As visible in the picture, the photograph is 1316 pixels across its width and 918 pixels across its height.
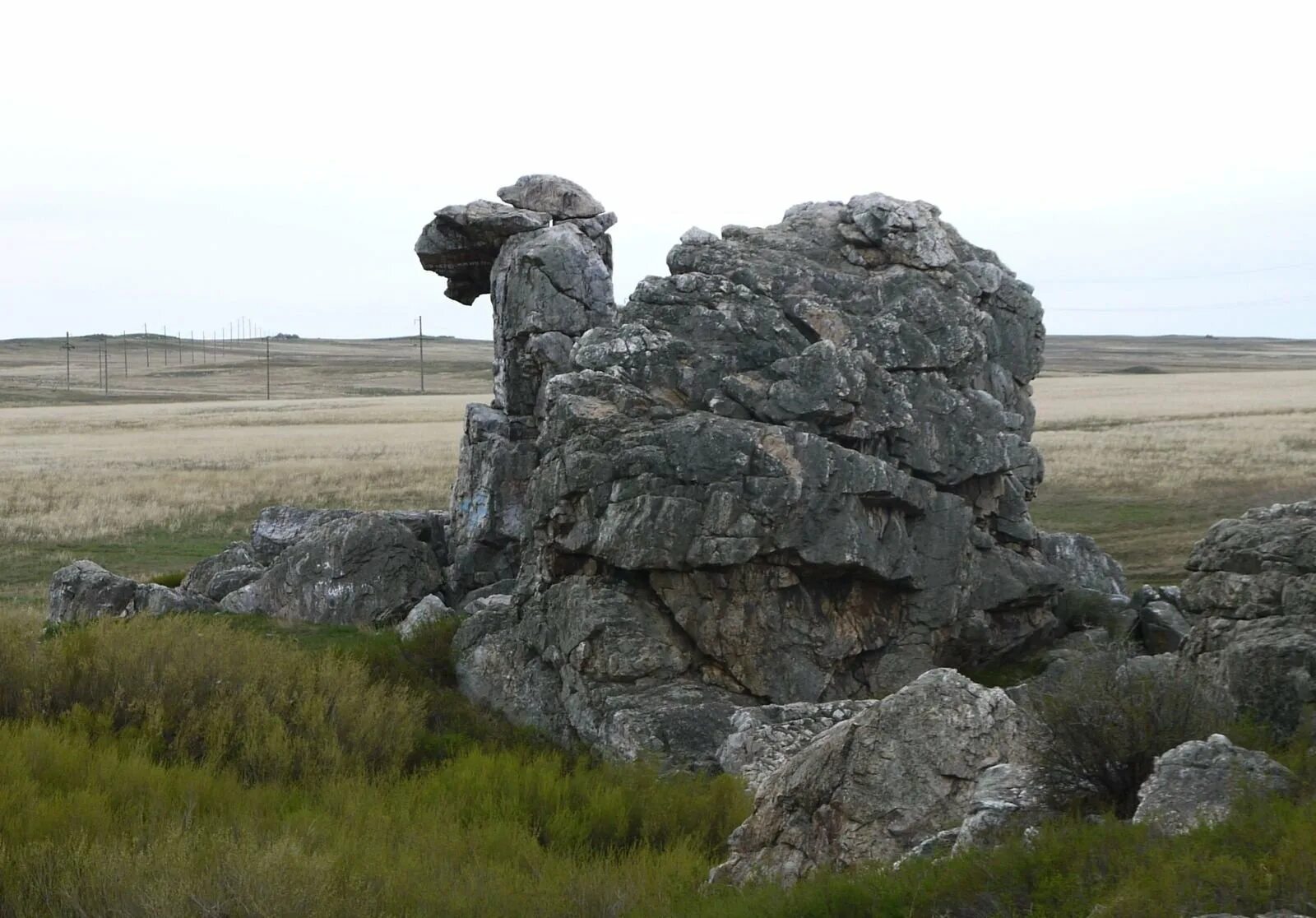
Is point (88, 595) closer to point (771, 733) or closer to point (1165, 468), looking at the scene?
point (771, 733)

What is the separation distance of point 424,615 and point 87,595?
6.24m

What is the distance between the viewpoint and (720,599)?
55.1 feet

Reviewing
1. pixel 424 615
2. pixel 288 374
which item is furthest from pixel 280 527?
pixel 288 374

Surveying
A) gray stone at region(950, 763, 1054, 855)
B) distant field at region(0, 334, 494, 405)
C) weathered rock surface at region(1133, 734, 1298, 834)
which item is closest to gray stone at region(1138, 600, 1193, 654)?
gray stone at region(950, 763, 1054, 855)

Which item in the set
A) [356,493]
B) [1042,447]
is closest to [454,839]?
[356,493]

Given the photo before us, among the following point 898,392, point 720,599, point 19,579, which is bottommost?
point 19,579

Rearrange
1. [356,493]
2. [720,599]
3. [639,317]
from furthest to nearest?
[356,493] < [639,317] < [720,599]

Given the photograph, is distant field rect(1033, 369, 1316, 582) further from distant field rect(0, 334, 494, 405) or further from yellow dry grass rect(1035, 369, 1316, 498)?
distant field rect(0, 334, 494, 405)

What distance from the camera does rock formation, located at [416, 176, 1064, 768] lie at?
16.6 meters

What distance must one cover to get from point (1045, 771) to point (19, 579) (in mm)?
27352

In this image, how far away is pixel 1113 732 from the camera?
8.92m

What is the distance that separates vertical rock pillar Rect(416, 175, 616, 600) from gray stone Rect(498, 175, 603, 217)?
Answer: 4 cm

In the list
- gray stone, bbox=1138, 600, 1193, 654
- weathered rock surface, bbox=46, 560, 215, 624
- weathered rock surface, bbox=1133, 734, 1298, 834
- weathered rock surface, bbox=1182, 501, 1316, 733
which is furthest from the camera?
weathered rock surface, bbox=46, 560, 215, 624

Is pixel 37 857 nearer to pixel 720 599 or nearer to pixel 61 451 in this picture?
pixel 720 599
